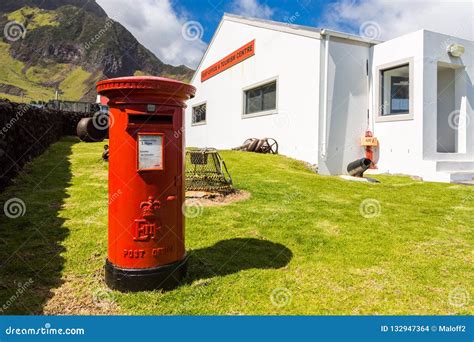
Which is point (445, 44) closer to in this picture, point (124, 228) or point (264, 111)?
point (264, 111)

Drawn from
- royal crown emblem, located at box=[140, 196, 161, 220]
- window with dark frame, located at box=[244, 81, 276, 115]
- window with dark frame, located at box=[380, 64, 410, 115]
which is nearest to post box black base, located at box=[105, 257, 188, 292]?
royal crown emblem, located at box=[140, 196, 161, 220]

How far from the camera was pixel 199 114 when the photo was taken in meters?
23.2

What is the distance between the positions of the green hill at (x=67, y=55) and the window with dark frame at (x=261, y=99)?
437 ft

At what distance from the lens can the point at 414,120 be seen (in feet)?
36.6

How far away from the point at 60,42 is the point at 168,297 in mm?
183102

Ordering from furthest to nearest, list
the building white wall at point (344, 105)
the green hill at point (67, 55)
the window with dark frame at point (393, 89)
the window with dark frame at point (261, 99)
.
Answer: the green hill at point (67, 55)
the window with dark frame at point (261, 99)
the window with dark frame at point (393, 89)
the building white wall at point (344, 105)

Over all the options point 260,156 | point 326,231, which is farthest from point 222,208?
point 260,156

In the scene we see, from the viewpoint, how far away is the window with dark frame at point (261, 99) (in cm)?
1478

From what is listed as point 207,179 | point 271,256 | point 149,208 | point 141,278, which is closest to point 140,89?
point 149,208

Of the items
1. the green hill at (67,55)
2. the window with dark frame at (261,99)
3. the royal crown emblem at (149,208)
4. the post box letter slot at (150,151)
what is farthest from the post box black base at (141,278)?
the green hill at (67,55)

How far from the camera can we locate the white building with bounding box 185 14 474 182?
11.1 m

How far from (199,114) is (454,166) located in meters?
16.0

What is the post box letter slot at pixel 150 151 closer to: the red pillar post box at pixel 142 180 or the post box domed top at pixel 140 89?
the red pillar post box at pixel 142 180

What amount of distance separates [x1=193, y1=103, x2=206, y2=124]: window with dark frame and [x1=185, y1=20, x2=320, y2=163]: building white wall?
521 mm
